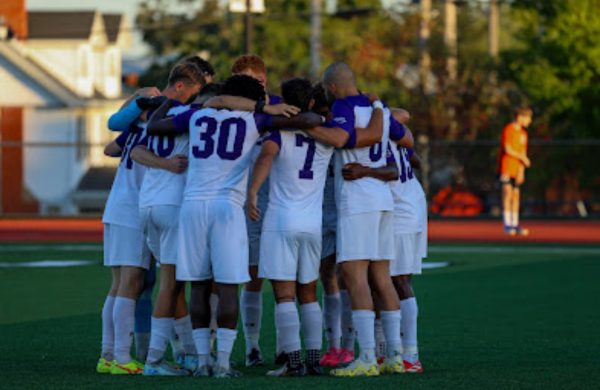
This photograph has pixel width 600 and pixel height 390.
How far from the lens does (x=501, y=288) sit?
17219 millimetres

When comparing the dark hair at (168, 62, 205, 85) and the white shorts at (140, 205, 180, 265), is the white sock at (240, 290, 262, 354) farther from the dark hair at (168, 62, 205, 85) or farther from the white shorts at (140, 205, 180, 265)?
the dark hair at (168, 62, 205, 85)

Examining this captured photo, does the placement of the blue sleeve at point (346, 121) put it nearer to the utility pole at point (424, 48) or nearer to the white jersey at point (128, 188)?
the white jersey at point (128, 188)

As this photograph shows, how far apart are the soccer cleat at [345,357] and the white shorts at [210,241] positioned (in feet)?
4.15

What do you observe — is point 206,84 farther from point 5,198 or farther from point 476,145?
→ point 5,198

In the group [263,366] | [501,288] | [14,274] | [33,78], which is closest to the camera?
[263,366]

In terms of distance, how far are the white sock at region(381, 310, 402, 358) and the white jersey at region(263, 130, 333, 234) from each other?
2.40 feet

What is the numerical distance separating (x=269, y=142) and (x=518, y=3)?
32.8m

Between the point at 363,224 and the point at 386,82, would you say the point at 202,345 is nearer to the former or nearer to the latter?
the point at 363,224

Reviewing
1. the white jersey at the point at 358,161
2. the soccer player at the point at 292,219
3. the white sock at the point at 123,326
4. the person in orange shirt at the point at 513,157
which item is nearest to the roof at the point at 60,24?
the person in orange shirt at the point at 513,157

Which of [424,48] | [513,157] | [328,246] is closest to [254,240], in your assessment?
[328,246]

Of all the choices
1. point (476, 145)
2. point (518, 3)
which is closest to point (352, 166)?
point (476, 145)

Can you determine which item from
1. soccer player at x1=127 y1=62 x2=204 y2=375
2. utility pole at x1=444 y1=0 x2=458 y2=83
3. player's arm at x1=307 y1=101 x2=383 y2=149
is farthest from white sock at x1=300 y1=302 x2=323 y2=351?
utility pole at x1=444 y1=0 x2=458 y2=83

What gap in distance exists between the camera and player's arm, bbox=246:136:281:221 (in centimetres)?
982

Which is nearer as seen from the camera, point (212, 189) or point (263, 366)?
point (212, 189)
